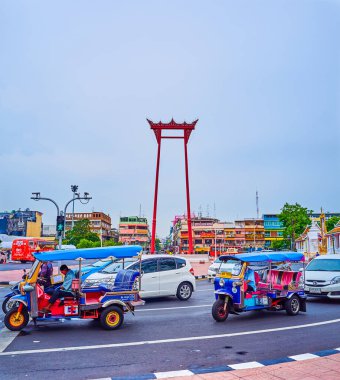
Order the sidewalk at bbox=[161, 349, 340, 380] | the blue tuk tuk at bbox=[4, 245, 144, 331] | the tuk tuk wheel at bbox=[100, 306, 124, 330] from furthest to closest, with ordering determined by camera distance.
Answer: the tuk tuk wheel at bbox=[100, 306, 124, 330]
the blue tuk tuk at bbox=[4, 245, 144, 331]
the sidewalk at bbox=[161, 349, 340, 380]

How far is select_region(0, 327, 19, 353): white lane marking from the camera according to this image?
7.96 m

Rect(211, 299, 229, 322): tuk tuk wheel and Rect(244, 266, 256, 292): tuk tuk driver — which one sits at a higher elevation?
Rect(244, 266, 256, 292): tuk tuk driver

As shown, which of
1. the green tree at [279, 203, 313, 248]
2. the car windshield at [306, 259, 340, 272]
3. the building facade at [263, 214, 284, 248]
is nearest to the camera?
the car windshield at [306, 259, 340, 272]

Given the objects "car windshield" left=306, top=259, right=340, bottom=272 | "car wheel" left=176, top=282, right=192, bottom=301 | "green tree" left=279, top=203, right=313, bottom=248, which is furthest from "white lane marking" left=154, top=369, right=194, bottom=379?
"green tree" left=279, top=203, right=313, bottom=248

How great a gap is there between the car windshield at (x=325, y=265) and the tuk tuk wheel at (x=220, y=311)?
5974mm

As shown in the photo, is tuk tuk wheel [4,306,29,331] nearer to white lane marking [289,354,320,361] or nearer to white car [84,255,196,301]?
white car [84,255,196,301]

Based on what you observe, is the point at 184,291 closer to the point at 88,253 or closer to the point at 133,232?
the point at 88,253

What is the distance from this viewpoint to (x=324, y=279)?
13805 millimetres

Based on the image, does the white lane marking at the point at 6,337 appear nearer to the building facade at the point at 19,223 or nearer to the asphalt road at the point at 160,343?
the asphalt road at the point at 160,343

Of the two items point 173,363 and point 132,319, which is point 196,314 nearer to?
point 132,319

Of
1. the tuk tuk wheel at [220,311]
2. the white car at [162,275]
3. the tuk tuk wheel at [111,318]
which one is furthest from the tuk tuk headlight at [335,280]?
the tuk tuk wheel at [111,318]

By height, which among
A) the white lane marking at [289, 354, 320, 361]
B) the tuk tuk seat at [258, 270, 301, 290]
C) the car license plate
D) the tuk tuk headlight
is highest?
the tuk tuk seat at [258, 270, 301, 290]

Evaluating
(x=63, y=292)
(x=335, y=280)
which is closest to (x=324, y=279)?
(x=335, y=280)

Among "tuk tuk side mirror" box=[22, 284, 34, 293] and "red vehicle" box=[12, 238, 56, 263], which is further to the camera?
"red vehicle" box=[12, 238, 56, 263]
